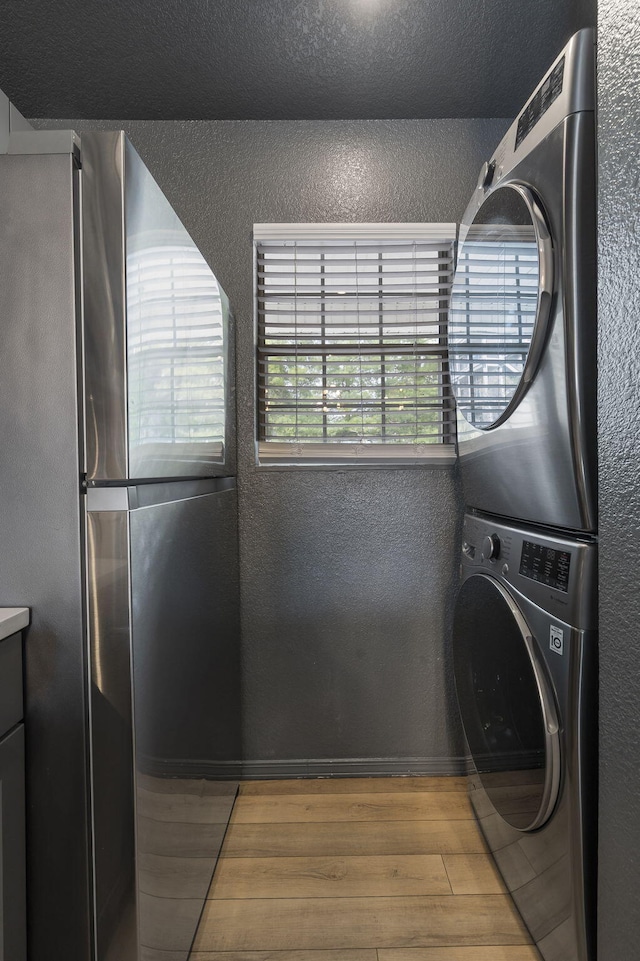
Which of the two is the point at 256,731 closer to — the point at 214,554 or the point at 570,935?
the point at 214,554

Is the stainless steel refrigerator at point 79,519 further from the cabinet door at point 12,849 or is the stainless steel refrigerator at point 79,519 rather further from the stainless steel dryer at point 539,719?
the stainless steel dryer at point 539,719

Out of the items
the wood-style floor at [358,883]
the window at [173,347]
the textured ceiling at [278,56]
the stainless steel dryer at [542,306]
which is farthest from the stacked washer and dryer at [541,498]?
the window at [173,347]

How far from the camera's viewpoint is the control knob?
5.27 feet

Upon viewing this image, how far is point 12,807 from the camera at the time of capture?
0.97 m

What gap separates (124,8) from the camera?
1.72 m

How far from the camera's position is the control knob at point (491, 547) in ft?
5.27

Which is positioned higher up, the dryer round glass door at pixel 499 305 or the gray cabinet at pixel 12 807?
the dryer round glass door at pixel 499 305

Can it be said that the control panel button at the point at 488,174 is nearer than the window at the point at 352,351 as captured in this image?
Yes

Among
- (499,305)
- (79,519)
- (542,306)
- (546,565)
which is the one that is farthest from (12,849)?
(499,305)

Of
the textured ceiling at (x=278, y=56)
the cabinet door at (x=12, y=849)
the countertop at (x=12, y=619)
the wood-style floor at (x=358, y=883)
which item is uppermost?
the textured ceiling at (x=278, y=56)

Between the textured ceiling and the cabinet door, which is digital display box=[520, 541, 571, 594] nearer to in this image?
the cabinet door

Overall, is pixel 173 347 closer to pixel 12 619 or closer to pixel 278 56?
pixel 12 619

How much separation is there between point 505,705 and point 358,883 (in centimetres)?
68

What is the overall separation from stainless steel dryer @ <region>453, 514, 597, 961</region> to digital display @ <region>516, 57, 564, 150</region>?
89 centimetres
